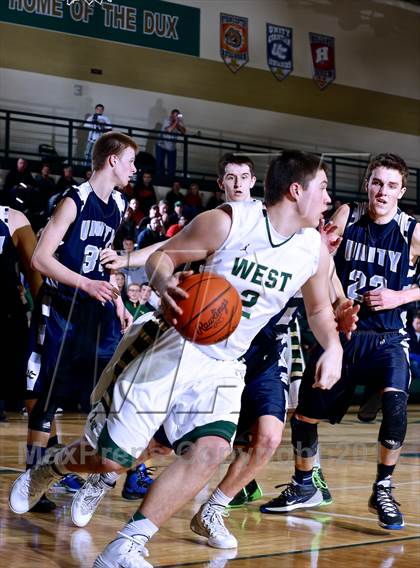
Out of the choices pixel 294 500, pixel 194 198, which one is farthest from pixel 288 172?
pixel 194 198

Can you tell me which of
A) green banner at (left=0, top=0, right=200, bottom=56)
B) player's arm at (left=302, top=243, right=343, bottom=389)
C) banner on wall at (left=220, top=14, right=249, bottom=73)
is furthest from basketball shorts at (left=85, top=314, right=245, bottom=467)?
banner on wall at (left=220, top=14, right=249, bottom=73)

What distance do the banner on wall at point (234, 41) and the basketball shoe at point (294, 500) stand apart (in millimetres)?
18091

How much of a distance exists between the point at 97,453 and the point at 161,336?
0.58 metres

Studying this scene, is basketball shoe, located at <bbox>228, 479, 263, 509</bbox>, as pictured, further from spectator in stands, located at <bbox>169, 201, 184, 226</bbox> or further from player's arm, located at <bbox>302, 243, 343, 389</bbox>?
spectator in stands, located at <bbox>169, 201, 184, 226</bbox>

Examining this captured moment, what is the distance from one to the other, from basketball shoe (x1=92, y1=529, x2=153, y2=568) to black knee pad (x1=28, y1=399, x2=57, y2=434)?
1.73 meters

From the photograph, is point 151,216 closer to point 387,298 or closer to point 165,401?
point 387,298

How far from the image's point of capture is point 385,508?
5.03m

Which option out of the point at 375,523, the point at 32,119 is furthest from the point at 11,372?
the point at 32,119

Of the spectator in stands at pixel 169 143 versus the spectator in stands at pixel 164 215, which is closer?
the spectator in stands at pixel 164 215

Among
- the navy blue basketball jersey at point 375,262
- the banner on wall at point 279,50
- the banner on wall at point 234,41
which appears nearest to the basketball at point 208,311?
the navy blue basketball jersey at point 375,262

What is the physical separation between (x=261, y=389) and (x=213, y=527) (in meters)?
0.87

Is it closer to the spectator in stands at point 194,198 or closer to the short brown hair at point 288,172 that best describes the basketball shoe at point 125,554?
the short brown hair at point 288,172

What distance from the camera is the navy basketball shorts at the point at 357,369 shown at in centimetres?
536

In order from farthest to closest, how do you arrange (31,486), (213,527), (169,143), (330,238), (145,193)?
(169,143), (145,193), (330,238), (31,486), (213,527)
